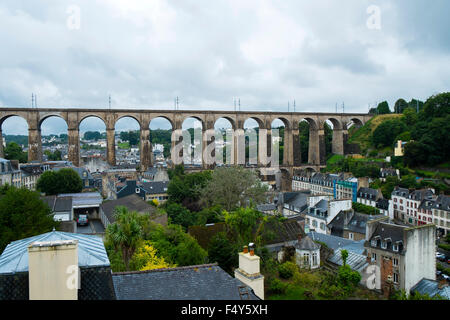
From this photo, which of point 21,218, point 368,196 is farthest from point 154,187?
point 368,196

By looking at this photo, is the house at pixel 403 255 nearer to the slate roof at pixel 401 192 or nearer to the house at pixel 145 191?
the slate roof at pixel 401 192

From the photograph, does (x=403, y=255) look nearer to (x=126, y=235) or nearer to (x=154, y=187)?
(x=126, y=235)

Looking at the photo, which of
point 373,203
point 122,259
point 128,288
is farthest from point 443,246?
point 128,288

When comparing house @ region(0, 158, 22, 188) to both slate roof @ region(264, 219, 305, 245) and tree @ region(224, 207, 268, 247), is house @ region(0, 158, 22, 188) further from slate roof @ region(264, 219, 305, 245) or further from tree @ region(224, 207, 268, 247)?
slate roof @ region(264, 219, 305, 245)

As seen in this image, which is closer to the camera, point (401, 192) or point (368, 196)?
point (401, 192)

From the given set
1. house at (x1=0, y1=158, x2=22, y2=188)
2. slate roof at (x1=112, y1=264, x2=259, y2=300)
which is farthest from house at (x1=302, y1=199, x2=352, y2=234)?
house at (x1=0, y1=158, x2=22, y2=188)

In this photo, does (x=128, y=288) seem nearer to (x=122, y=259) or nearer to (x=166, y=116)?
(x=122, y=259)
